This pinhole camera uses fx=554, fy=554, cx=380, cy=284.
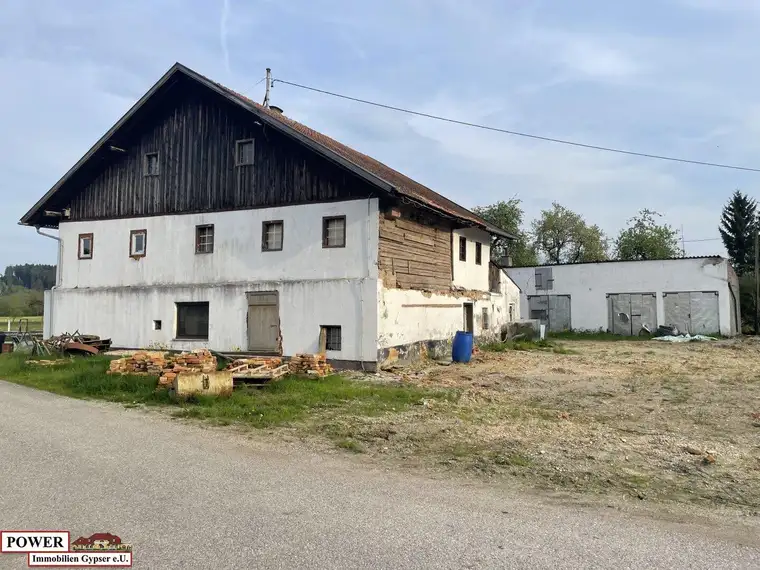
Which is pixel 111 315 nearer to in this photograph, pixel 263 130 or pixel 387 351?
pixel 263 130

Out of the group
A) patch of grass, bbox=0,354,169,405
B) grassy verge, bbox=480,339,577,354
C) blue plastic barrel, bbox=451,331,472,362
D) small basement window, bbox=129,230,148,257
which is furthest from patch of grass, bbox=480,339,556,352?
patch of grass, bbox=0,354,169,405

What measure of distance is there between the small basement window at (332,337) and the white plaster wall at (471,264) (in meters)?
6.31

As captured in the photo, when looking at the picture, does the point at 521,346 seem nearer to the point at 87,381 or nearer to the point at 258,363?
the point at 258,363

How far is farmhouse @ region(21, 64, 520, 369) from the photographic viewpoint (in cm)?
1581

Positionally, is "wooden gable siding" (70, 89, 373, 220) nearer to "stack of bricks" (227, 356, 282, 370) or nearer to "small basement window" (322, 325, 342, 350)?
"small basement window" (322, 325, 342, 350)

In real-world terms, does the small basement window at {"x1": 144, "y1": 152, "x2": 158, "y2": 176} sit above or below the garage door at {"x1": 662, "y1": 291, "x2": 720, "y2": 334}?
above

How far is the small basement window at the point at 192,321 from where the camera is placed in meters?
18.0

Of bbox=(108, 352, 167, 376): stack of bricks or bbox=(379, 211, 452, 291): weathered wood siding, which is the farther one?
bbox=(379, 211, 452, 291): weathered wood siding

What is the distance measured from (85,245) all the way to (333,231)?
33.5 ft

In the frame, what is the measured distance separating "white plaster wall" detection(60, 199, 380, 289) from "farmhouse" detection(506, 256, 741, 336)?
2087cm

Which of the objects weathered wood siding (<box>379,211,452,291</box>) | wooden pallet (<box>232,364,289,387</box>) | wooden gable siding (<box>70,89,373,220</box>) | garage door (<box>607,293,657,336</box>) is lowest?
wooden pallet (<box>232,364,289,387</box>)

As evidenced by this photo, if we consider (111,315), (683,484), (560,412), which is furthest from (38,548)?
(111,315)

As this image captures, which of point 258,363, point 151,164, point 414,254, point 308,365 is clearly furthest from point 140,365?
point 151,164

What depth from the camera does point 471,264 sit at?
22.5 metres
